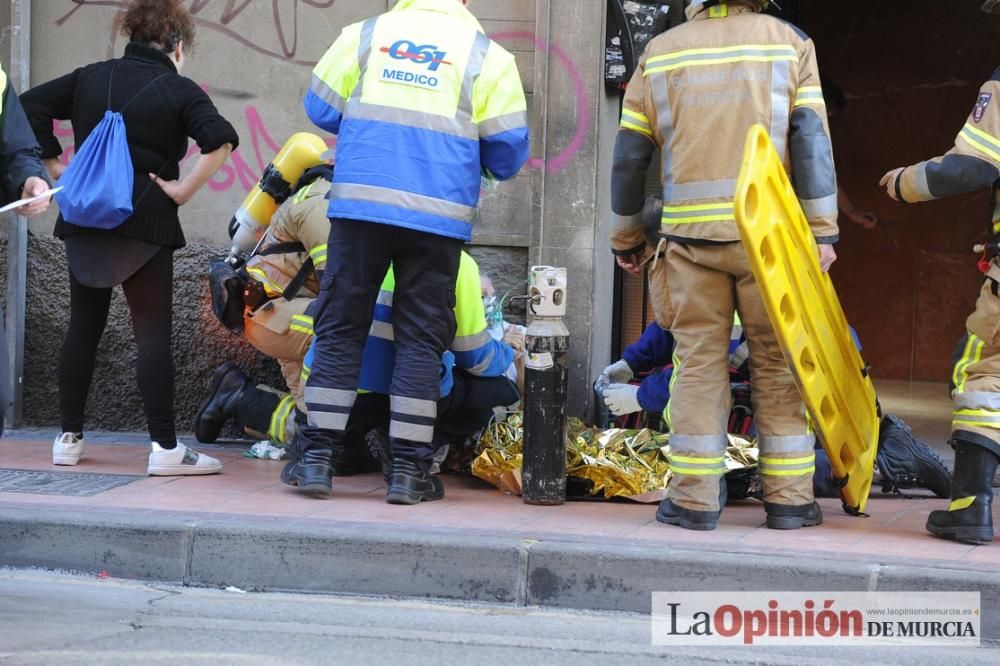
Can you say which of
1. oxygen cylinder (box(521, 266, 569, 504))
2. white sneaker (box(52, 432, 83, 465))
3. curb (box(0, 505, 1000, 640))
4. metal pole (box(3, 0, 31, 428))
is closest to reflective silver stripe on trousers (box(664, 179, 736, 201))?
oxygen cylinder (box(521, 266, 569, 504))

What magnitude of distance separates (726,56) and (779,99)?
238 millimetres

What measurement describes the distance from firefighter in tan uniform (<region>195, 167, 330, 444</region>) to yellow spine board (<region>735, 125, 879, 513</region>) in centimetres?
218

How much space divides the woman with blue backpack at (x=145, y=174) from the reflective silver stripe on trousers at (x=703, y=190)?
1966 millimetres

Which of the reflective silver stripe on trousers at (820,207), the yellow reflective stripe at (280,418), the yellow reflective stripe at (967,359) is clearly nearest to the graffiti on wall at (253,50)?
the yellow reflective stripe at (280,418)

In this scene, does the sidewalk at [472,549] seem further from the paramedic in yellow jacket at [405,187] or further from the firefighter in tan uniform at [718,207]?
the paramedic in yellow jacket at [405,187]

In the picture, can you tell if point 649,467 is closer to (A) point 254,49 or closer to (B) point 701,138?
(B) point 701,138

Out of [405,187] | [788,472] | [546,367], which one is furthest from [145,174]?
[788,472]

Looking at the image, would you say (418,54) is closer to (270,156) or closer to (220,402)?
(270,156)

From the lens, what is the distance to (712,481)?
4977 millimetres

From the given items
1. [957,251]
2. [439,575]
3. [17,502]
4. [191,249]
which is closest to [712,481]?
[439,575]

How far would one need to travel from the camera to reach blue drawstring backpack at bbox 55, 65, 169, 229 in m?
5.61

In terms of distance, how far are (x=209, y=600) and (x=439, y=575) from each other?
2.45 feet

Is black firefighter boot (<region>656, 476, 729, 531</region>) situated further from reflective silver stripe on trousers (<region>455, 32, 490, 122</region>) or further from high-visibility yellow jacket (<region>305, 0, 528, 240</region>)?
reflective silver stripe on trousers (<region>455, 32, 490, 122</region>)

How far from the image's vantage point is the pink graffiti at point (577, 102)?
676 centimetres
